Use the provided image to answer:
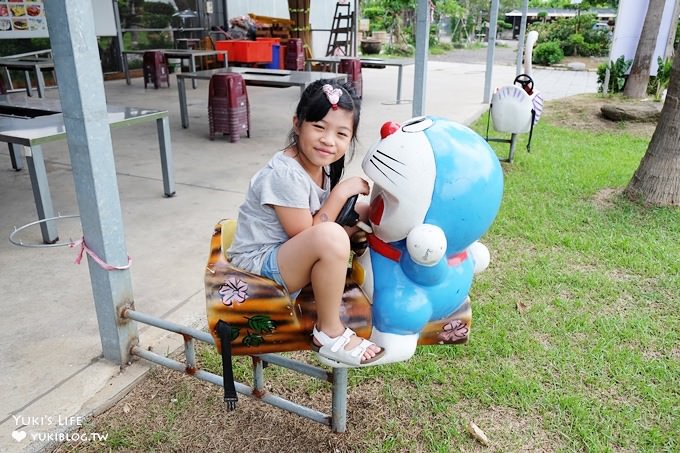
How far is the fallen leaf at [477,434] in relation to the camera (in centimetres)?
197

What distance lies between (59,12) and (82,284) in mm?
1528

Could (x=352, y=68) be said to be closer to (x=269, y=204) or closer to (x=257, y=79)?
(x=257, y=79)

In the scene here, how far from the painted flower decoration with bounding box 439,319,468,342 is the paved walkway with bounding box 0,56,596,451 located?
1.29 metres

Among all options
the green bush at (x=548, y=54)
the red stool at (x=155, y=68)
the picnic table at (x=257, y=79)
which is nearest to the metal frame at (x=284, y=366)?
the picnic table at (x=257, y=79)

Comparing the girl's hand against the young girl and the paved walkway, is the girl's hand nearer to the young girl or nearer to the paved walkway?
the young girl

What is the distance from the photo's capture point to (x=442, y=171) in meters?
1.44

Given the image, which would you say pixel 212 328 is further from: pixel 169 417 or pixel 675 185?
pixel 675 185

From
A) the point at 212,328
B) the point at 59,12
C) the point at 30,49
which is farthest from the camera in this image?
the point at 30,49

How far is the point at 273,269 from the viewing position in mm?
1612

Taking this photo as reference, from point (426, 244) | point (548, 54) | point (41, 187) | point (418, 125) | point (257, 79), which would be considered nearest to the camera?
point (426, 244)

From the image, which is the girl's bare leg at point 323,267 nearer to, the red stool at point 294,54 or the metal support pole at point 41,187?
the metal support pole at point 41,187

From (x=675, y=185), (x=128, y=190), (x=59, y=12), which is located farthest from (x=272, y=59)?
(x=59, y=12)

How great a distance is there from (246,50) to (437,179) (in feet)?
33.4

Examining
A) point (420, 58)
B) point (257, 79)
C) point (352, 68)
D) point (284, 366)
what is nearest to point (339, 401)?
point (284, 366)
